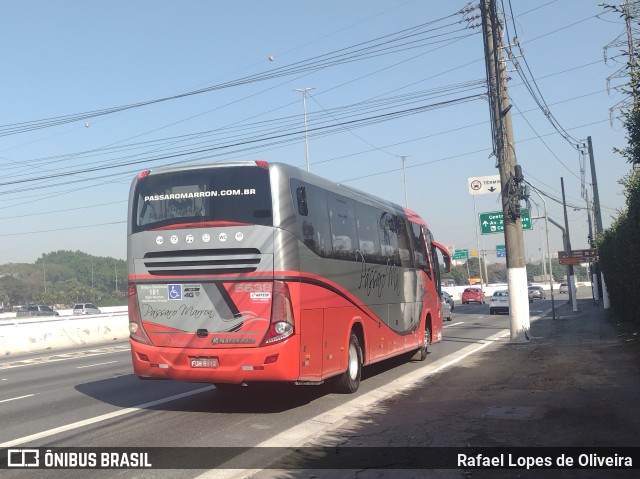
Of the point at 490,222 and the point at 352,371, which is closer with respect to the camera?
the point at 352,371

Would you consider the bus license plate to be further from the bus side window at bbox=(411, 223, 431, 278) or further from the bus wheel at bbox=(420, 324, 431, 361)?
the bus wheel at bbox=(420, 324, 431, 361)

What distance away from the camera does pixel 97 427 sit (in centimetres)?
928

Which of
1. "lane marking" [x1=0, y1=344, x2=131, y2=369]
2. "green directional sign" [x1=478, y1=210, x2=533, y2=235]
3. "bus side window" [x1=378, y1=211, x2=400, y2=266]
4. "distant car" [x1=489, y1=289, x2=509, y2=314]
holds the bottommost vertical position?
"lane marking" [x1=0, y1=344, x2=131, y2=369]

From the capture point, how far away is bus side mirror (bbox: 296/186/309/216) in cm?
1038

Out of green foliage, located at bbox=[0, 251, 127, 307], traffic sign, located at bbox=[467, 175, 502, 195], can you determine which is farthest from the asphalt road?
green foliage, located at bbox=[0, 251, 127, 307]

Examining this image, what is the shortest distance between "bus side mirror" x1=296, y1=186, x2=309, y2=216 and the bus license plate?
2.55 meters

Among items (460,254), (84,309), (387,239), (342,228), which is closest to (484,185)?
(387,239)

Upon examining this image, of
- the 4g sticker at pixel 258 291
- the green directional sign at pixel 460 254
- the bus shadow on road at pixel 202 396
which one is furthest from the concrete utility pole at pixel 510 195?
the green directional sign at pixel 460 254

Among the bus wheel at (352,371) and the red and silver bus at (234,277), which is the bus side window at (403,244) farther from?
the red and silver bus at (234,277)

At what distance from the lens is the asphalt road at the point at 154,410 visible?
836 cm

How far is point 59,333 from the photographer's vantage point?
2830 cm

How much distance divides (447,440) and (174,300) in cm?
465

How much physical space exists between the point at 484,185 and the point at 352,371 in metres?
21.8

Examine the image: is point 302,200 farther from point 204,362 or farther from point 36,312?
point 36,312
